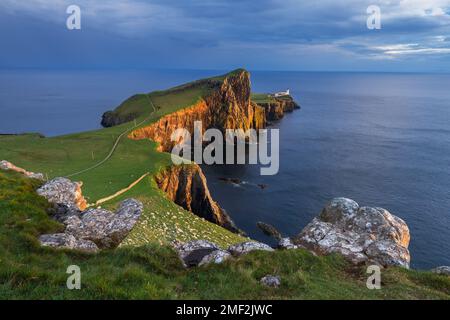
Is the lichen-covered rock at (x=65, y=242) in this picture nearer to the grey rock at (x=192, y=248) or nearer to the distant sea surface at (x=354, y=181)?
the grey rock at (x=192, y=248)

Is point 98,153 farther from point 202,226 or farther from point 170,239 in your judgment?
point 170,239

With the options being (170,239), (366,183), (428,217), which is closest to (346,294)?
Answer: (170,239)

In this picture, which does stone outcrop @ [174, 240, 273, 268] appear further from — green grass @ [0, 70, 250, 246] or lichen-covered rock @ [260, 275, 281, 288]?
green grass @ [0, 70, 250, 246]

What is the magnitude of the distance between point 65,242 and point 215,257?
846 cm

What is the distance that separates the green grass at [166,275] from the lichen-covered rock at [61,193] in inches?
152

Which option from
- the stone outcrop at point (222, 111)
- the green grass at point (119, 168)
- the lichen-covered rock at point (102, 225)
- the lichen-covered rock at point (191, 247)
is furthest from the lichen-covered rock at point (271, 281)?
the stone outcrop at point (222, 111)

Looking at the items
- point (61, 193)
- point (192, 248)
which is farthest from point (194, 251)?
point (61, 193)

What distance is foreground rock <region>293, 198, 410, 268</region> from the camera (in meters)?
20.2

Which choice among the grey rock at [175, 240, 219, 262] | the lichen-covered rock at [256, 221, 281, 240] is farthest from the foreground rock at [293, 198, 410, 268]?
the lichen-covered rock at [256, 221, 281, 240]

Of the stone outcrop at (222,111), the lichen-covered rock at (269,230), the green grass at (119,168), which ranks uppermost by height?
the stone outcrop at (222,111)

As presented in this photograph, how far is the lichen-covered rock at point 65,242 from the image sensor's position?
A: 18.3 metres

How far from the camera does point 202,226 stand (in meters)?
45.1

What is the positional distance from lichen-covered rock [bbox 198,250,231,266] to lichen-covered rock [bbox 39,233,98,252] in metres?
6.35

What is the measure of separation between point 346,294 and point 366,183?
84560mm
